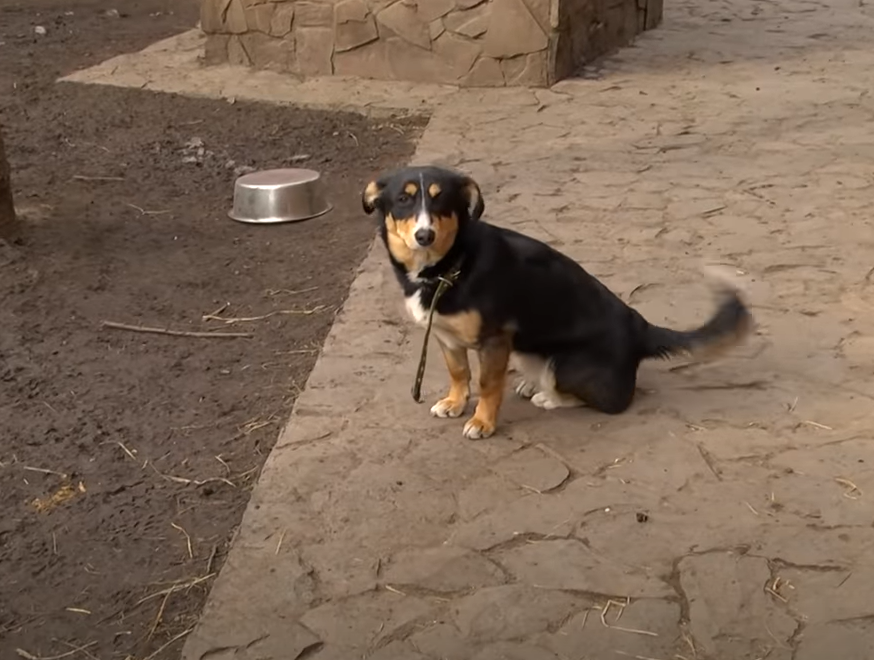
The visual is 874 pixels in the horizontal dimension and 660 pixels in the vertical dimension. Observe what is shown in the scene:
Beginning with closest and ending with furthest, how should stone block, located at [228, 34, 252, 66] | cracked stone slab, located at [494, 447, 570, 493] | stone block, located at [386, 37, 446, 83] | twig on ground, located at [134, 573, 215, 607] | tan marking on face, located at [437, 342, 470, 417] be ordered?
twig on ground, located at [134, 573, 215, 607], cracked stone slab, located at [494, 447, 570, 493], tan marking on face, located at [437, 342, 470, 417], stone block, located at [386, 37, 446, 83], stone block, located at [228, 34, 252, 66]

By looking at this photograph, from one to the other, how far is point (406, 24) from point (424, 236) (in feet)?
17.7

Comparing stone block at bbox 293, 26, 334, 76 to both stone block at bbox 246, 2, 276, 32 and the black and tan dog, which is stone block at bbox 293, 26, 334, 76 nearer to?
stone block at bbox 246, 2, 276, 32

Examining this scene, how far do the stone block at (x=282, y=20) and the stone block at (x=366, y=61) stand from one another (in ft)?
1.43

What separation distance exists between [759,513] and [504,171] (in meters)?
3.48

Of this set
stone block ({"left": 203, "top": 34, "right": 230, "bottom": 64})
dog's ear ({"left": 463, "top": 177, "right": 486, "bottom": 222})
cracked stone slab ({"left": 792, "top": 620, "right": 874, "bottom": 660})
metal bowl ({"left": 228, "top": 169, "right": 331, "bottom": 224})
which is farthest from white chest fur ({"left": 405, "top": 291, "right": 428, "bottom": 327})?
stone block ({"left": 203, "top": 34, "right": 230, "bottom": 64})

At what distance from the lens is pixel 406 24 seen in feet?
27.3

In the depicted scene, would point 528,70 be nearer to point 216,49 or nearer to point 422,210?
point 216,49

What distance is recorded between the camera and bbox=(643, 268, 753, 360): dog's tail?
373 centimetres

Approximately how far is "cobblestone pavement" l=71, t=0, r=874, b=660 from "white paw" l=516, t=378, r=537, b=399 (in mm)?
104

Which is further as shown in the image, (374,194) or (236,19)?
(236,19)

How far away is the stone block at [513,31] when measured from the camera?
26.4ft

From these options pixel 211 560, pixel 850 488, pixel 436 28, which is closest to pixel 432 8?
pixel 436 28

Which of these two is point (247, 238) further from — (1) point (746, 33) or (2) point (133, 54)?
(1) point (746, 33)

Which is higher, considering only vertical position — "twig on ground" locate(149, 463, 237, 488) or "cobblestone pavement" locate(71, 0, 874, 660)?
"cobblestone pavement" locate(71, 0, 874, 660)
